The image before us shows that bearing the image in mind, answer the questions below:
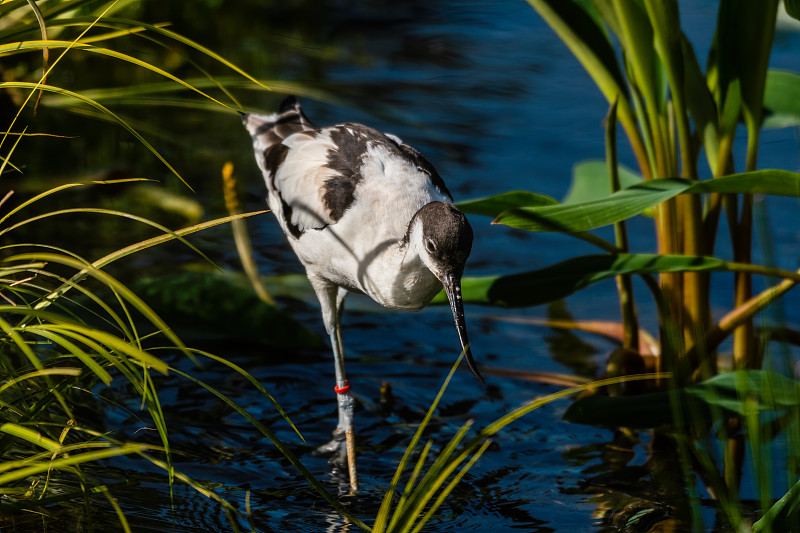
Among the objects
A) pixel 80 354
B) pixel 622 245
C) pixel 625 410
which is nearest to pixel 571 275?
pixel 622 245

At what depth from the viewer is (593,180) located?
489 cm

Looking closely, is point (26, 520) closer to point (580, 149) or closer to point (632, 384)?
point (632, 384)

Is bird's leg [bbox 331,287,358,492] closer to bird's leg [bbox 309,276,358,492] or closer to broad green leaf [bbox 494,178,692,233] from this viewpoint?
bird's leg [bbox 309,276,358,492]

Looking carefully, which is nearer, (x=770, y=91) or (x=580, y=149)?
(x=770, y=91)

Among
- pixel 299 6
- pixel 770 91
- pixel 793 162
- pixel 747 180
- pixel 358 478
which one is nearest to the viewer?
pixel 747 180

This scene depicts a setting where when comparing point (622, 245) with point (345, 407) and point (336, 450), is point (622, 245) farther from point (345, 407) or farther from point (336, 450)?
point (336, 450)

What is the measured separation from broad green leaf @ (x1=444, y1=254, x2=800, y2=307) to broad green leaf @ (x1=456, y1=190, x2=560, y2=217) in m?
0.31

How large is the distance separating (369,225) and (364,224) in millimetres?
22

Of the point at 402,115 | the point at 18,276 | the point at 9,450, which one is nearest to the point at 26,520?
the point at 9,450

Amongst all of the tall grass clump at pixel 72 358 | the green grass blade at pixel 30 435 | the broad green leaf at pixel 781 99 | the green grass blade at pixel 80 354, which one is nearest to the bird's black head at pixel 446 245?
the tall grass clump at pixel 72 358

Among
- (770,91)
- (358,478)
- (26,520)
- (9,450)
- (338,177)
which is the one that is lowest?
(358,478)

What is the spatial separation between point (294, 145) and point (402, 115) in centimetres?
276

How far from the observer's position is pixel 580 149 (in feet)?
22.2

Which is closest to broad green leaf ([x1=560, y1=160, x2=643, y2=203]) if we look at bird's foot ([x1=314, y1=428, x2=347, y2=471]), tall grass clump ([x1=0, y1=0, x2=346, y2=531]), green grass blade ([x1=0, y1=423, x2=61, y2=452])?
bird's foot ([x1=314, y1=428, x2=347, y2=471])
